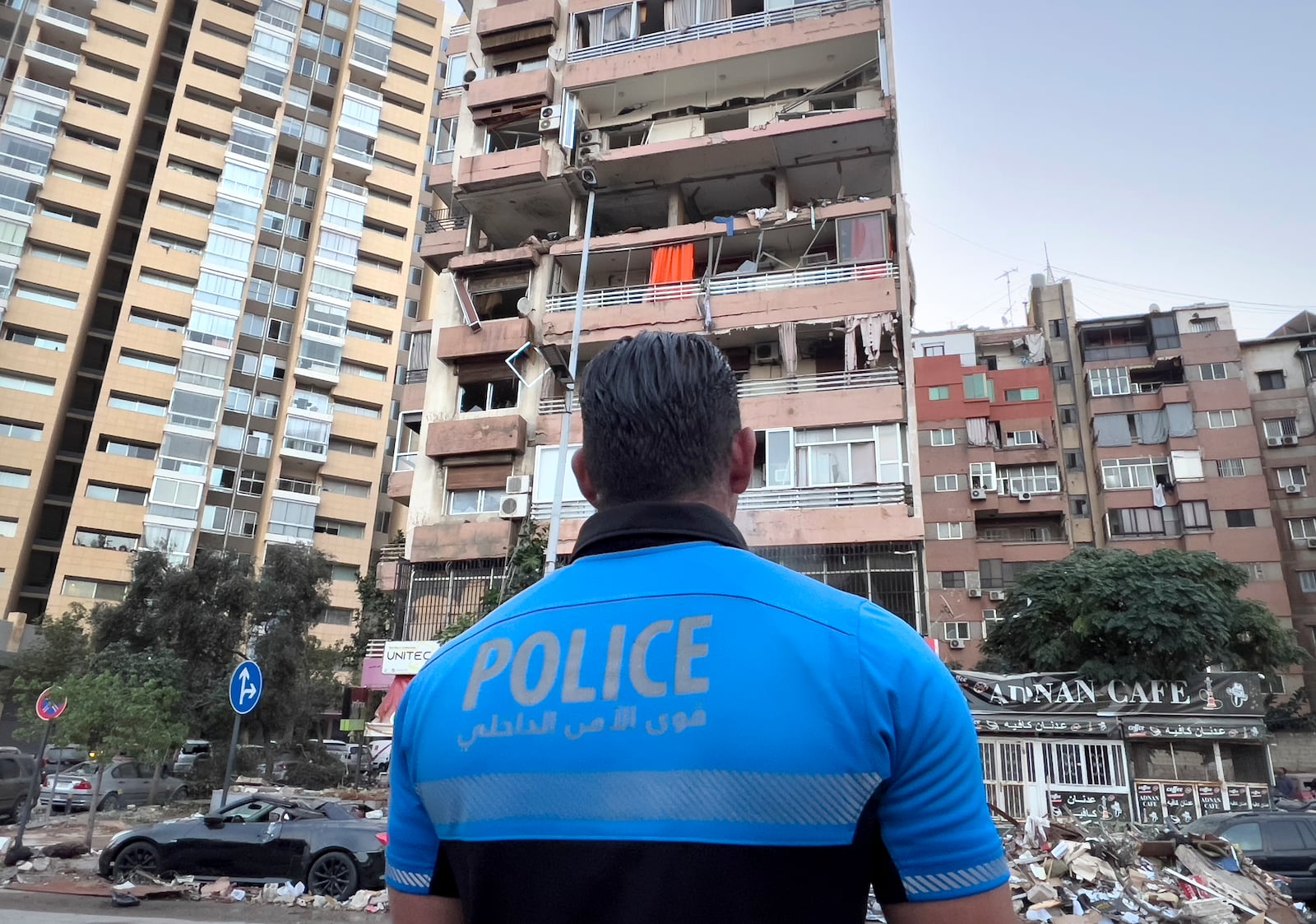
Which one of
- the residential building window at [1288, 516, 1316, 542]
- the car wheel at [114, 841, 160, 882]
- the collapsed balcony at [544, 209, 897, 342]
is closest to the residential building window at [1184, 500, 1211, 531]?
the residential building window at [1288, 516, 1316, 542]

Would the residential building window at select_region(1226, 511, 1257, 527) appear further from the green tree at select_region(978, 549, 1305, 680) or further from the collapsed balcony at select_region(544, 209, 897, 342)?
the collapsed balcony at select_region(544, 209, 897, 342)

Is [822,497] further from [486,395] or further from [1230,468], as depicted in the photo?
[1230,468]

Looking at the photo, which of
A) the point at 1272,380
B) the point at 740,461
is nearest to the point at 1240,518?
the point at 1272,380

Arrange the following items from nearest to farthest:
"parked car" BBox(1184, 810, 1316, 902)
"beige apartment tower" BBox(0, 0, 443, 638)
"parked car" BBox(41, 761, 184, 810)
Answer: "parked car" BBox(1184, 810, 1316, 902) < "parked car" BBox(41, 761, 184, 810) < "beige apartment tower" BBox(0, 0, 443, 638)

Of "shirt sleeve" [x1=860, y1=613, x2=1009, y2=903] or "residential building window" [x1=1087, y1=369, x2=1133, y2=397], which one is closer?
"shirt sleeve" [x1=860, y1=613, x2=1009, y2=903]

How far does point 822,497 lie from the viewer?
19.7 m

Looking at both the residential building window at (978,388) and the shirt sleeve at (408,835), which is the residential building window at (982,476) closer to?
the residential building window at (978,388)

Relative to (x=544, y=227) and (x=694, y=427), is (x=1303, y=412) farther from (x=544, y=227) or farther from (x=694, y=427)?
(x=694, y=427)

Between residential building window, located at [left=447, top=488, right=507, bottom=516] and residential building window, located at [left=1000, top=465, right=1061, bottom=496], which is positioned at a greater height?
residential building window, located at [left=1000, top=465, right=1061, bottom=496]

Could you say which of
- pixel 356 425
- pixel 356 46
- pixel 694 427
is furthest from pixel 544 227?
pixel 356 46

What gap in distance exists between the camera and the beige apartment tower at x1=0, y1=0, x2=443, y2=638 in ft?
146

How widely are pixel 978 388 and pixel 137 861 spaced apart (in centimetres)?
4437

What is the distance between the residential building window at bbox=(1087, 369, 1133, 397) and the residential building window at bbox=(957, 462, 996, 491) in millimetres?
8481

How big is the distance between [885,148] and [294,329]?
4010cm
